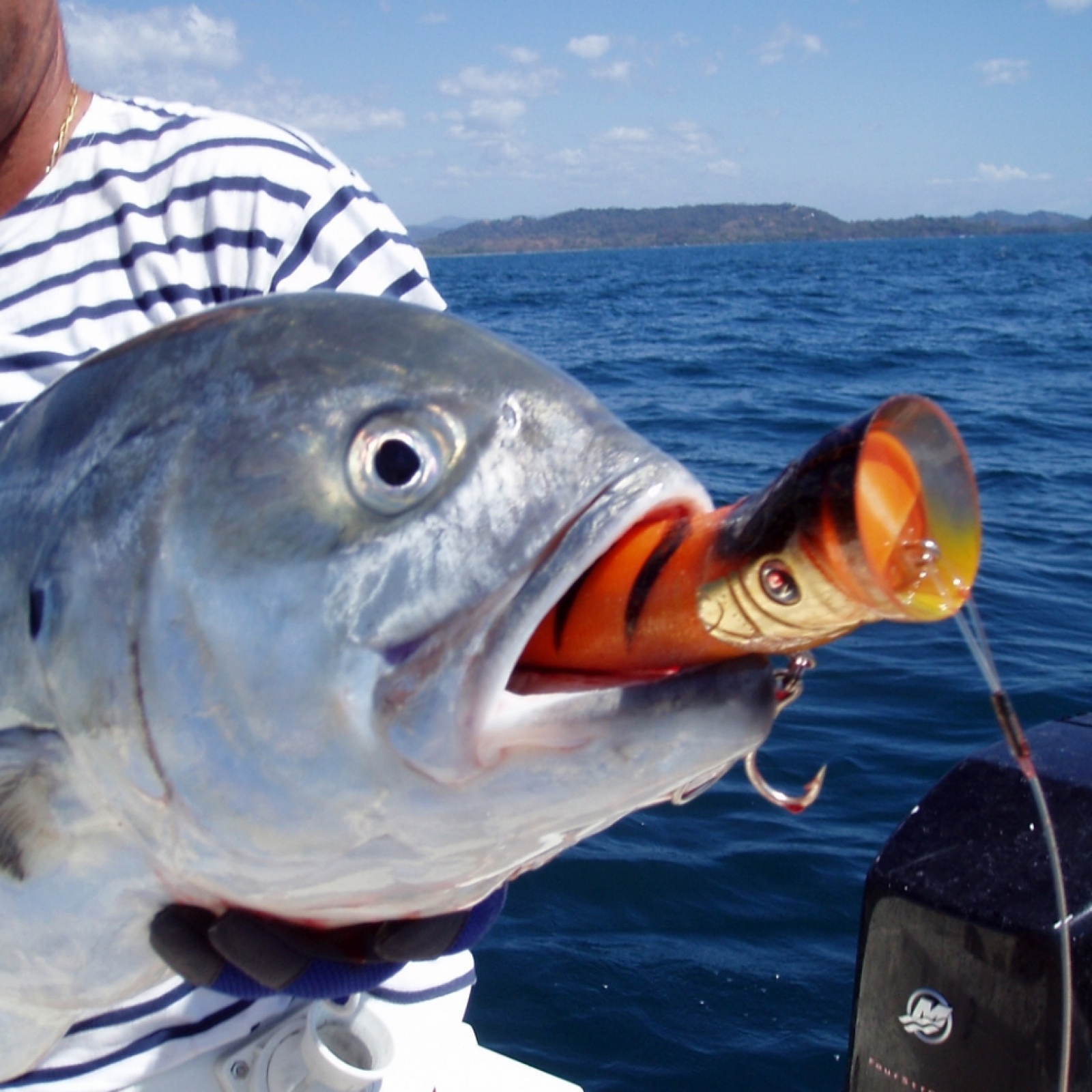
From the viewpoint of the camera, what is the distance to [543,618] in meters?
1.26

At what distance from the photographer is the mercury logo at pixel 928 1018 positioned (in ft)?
8.16

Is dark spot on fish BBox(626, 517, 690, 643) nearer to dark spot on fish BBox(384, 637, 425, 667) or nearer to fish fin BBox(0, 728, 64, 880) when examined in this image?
dark spot on fish BBox(384, 637, 425, 667)

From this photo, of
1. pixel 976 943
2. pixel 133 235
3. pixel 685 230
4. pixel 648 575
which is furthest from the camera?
pixel 685 230

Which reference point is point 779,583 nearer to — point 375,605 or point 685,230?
point 375,605

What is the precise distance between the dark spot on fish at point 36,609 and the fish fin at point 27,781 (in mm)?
123

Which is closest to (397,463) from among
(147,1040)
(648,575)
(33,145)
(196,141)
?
(648,575)

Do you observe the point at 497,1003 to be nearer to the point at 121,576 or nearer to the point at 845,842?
the point at 845,842

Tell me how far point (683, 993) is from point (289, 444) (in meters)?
3.84

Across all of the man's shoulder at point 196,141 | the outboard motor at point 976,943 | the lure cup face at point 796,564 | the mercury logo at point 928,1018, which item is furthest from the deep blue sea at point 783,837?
the lure cup face at point 796,564

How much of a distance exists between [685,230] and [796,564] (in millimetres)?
194680

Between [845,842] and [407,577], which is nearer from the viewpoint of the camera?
[407,577]

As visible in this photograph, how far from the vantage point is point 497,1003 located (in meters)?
4.61

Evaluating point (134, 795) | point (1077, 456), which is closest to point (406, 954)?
point (134, 795)

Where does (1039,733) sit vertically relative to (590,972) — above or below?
above
